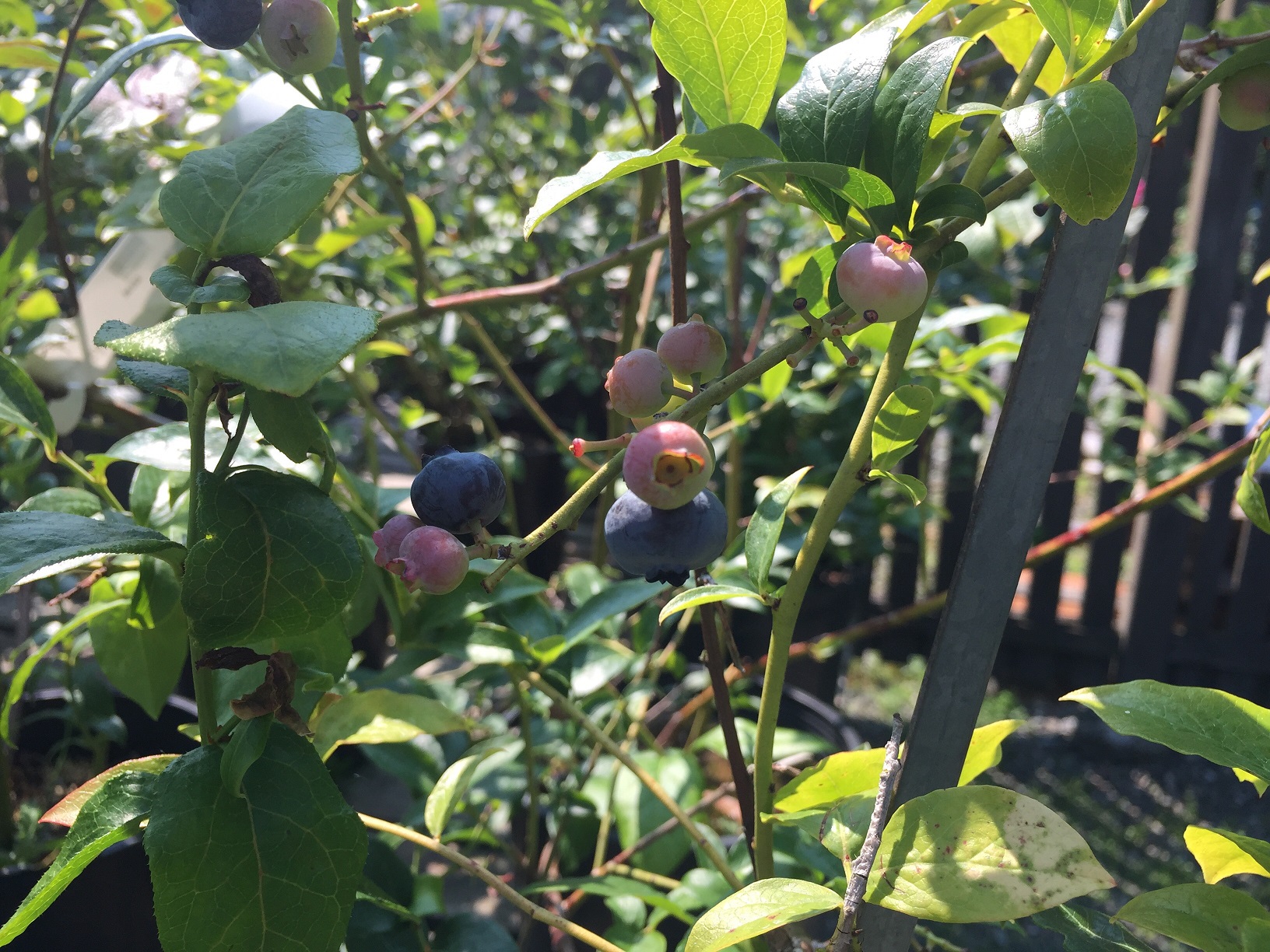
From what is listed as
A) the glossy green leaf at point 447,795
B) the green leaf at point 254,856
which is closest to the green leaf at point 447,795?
the glossy green leaf at point 447,795


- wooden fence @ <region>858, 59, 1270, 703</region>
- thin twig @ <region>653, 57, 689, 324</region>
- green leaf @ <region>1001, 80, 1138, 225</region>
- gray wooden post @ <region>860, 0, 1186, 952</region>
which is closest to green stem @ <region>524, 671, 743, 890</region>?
gray wooden post @ <region>860, 0, 1186, 952</region>

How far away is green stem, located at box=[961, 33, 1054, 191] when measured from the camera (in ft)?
1.10

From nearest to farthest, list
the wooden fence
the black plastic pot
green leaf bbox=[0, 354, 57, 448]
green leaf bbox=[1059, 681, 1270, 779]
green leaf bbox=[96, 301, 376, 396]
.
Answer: green leaf bbox=[96, 301, 376, 396]
green leaf bbox=[1059, 681, 1270, 779]
green leaf bbox=[0, 354, 57, 448]
the black plastic pot
the wooden fence

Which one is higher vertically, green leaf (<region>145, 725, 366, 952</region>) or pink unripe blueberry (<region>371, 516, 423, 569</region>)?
pink unripe blueberry (<region>371, 516, 423, 569</region>)

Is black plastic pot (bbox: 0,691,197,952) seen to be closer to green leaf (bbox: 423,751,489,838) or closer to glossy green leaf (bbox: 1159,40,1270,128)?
green leaf (bbox: 423,751,489,838)

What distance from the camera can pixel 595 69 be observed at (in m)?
1.58

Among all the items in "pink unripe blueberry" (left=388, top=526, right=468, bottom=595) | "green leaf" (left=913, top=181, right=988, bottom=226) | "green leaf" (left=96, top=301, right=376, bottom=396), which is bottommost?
"pink unripe blueberry" (left=388, top=526, right=468, bottom=595)

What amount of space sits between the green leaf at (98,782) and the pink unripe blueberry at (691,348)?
0.26 meters

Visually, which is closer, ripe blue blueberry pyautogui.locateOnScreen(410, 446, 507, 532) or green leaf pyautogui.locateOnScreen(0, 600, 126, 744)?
ripe blue blueberry pyautogui.locateOnScreen(410, 446, 507, 532)

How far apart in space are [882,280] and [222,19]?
33 centimetres

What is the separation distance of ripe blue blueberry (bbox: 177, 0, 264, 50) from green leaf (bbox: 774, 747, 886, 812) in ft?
1.43

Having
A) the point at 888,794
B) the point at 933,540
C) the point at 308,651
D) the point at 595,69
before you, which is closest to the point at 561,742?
the point at 308,651

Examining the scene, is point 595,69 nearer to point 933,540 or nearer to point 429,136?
point 429,136

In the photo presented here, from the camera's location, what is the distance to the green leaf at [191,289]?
0.29 meters
